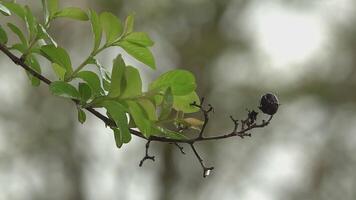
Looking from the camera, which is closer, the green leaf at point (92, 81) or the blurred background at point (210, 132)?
the green leaf at point (92, 81)

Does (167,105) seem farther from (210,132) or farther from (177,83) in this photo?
(210,132)

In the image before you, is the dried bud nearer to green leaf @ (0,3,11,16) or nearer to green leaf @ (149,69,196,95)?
green leaf @ (149,69,196,95)

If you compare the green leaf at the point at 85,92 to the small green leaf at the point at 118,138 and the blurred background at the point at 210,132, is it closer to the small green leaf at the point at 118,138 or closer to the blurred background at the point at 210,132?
the small green leaf at the point at 118,138

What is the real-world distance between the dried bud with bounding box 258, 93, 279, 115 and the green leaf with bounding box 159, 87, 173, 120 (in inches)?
3.6

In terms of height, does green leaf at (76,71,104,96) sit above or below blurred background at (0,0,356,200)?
below

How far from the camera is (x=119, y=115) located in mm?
517

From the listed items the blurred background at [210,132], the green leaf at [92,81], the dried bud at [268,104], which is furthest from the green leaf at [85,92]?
the blurred background at [210,132]

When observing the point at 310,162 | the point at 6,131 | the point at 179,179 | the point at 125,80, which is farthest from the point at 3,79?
the point at 125,80

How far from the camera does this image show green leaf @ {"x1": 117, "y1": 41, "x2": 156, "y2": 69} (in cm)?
59

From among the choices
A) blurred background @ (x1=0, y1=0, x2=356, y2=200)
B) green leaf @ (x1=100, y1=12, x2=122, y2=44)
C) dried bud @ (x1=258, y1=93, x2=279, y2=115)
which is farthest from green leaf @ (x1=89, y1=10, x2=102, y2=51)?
blurred background @ (x1=0, y1=0, x2=356, y2=200)

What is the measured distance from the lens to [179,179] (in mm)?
4969

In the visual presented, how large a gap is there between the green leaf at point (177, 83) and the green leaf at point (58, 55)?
2.5 inches

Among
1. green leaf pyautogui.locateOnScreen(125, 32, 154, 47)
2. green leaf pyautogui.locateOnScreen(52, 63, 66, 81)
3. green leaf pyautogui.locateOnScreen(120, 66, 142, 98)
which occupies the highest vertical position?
green leaf pyautogui.locateOnScreen(125, 32, 154, 47)

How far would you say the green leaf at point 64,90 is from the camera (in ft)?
1.75
